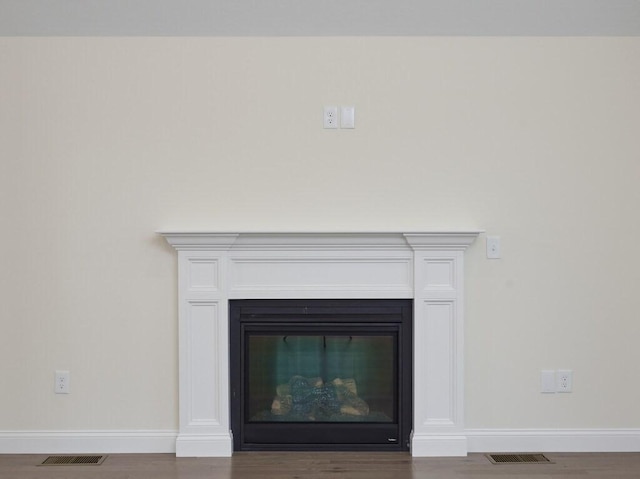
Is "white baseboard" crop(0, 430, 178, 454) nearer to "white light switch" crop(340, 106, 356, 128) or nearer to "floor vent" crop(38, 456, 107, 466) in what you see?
"floor vent" crop(38, 456, 107, 466)

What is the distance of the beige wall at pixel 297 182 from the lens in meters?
3.51

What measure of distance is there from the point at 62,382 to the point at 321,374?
1.38 metres

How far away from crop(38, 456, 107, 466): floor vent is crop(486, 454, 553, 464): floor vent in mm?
2021

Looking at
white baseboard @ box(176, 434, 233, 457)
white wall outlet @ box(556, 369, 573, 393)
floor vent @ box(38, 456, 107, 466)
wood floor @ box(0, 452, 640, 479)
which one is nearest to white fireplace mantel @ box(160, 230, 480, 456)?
white baseboard @ box(176, 434, 233, 457)

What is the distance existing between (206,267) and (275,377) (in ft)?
2.33

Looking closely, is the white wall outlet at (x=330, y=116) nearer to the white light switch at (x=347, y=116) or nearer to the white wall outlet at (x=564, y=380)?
the white light switch at (x=347, y=116)

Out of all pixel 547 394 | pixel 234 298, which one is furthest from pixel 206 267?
pixel 547 394

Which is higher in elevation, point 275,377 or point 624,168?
point 624,168

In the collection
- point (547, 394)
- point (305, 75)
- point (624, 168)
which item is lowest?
point (547, 394)

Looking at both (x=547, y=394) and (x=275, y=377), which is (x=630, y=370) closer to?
(x=547, y=394)

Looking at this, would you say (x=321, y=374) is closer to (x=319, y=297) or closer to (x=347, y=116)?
(x=319, y=297)

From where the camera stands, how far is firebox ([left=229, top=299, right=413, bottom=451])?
354 centimetres

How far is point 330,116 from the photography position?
11.5 ft

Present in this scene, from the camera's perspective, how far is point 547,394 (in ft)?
11.7
